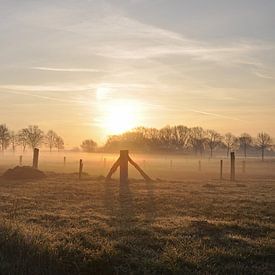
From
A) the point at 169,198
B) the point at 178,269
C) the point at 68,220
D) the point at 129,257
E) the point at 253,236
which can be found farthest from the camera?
the point at 169,198

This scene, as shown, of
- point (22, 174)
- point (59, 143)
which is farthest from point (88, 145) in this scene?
point (22, 174)

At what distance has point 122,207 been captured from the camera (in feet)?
53.3

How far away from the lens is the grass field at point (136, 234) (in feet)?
28.2

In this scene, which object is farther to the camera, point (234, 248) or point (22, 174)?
point (22, 174)

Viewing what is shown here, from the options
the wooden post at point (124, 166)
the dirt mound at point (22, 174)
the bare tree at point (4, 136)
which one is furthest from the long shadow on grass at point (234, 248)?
the bare tree at point (4, 136)

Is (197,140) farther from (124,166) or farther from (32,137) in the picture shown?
(124,166)

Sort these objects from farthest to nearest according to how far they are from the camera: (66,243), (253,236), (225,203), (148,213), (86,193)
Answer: (86,193) < (225,203) < (148,213) < (253,236) < (66,243)

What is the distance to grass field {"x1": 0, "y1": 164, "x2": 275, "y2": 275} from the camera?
8.60m

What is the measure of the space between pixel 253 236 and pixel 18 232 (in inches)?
218

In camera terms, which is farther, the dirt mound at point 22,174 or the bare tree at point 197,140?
the bare tree at point 197,140

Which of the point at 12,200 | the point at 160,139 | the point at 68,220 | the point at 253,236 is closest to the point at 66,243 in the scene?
the point at 68,220

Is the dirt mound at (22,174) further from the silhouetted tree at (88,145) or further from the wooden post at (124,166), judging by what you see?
the silhouetted tree at (88,145)

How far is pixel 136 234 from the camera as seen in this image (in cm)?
1113

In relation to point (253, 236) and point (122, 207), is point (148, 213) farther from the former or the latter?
point (253, 236)
